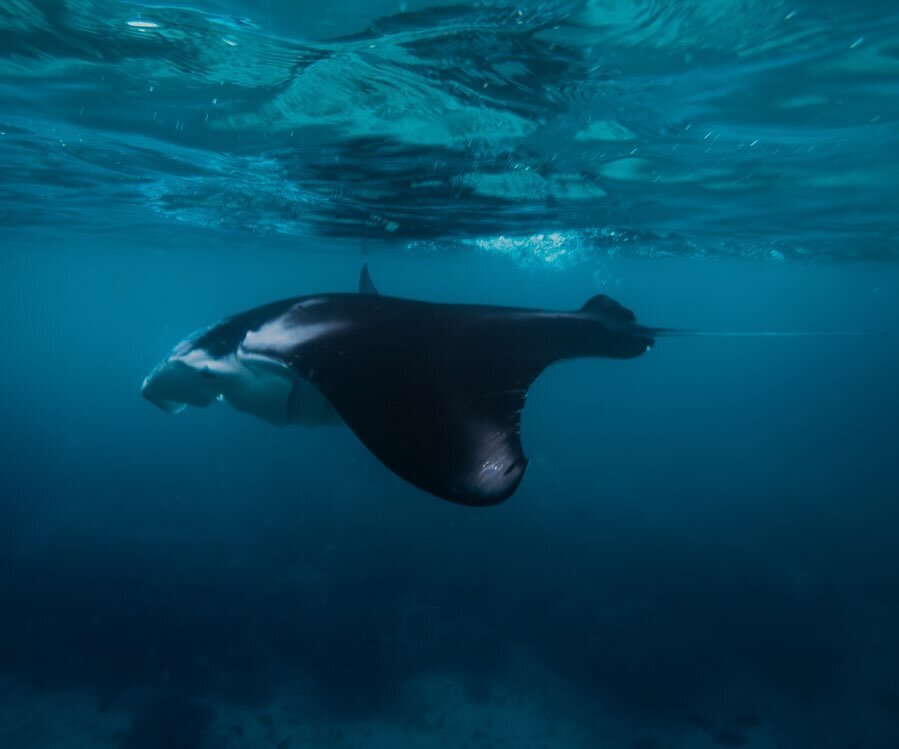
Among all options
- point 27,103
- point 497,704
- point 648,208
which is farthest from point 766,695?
point 27,103

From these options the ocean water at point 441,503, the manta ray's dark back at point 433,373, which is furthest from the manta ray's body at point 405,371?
the ocean water at point 441,503

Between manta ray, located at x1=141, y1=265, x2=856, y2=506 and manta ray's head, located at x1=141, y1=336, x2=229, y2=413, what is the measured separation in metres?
0.01

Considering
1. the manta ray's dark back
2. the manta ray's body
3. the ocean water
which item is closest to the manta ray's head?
the manta ray's body

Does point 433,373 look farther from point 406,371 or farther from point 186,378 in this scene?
point 186,378

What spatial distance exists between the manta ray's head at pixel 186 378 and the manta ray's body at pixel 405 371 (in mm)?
13

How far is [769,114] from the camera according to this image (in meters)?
9.36

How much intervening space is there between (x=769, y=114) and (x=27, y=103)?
44.1 ft

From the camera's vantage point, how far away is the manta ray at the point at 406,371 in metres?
2.73

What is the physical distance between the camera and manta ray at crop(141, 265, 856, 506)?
2.73 metres

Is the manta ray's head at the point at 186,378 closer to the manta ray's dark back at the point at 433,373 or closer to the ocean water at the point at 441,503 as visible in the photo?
the manta ray's dark back at the point at 433,373

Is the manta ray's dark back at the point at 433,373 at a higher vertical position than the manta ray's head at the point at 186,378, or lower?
higher

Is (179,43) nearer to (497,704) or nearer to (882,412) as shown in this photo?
(497,704)

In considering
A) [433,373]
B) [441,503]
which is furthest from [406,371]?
[441,503]

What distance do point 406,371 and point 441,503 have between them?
17953 millimetres
